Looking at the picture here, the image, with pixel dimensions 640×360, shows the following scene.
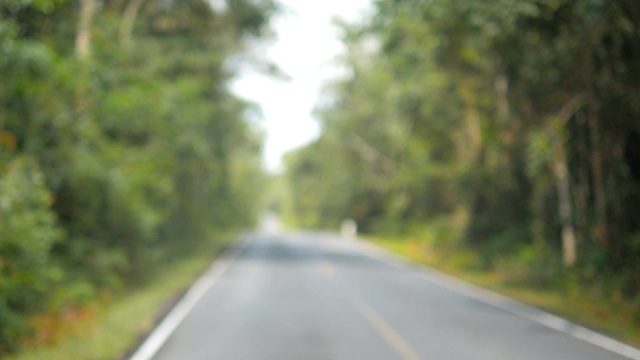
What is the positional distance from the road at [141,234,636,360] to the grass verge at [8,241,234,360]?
22.5 inches

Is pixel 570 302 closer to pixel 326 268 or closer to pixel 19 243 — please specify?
pixel 326 268

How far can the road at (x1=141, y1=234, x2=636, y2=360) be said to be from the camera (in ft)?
31.0

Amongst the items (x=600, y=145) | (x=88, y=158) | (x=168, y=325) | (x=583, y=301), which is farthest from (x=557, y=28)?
(x=88, y=158)

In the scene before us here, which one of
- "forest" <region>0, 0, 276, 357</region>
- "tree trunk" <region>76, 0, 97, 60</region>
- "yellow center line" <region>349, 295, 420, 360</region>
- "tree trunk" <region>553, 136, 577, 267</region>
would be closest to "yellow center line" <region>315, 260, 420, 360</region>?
"yellow center line" <region>349, 295, 420, 360</region>

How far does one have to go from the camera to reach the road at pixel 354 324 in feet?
31.0

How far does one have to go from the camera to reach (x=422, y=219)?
41.3 metres

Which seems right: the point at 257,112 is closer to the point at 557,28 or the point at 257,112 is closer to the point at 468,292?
the point at 468,292

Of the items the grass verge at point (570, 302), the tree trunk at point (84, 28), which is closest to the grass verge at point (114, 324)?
the tree trunk at point (84, 28)

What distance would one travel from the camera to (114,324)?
37.9 ft

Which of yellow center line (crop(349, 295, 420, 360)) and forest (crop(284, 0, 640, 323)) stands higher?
forest (crop(284, 0, 640, 323))

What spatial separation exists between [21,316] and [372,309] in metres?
6.24

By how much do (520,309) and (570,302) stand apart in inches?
73.3

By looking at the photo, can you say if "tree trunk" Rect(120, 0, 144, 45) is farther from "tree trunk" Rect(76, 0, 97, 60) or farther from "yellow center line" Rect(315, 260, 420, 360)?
"yellow center line" Rect(315, 260, 420, 360)

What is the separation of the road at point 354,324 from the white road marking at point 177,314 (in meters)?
0.14
